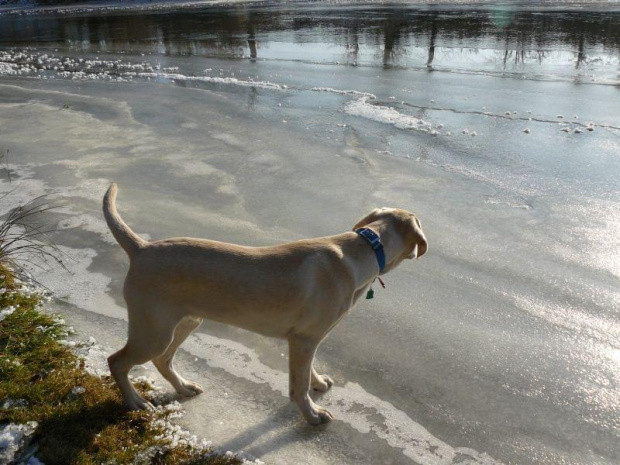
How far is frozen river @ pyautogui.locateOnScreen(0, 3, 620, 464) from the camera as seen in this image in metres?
3.34

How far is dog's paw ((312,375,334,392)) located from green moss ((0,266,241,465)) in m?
0.78

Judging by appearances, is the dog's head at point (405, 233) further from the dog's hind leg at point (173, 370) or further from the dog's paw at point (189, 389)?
the dog's paw at point (189, 389)

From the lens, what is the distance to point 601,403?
11.1ft

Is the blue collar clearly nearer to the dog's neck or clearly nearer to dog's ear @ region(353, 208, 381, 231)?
the dog's neck

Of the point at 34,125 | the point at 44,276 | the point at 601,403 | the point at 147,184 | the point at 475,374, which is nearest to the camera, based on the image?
the point at 601,403

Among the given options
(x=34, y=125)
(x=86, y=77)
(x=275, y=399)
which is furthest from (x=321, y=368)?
(x=86, y=77)

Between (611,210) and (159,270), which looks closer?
(159,270)

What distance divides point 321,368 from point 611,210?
3.78m

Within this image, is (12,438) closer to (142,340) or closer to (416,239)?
(142,340)

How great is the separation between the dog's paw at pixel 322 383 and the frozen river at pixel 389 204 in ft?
0.28

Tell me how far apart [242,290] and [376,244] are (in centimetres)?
88

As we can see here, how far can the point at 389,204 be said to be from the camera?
5.93 meters

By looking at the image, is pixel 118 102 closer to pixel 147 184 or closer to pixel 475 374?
pixel 147 184

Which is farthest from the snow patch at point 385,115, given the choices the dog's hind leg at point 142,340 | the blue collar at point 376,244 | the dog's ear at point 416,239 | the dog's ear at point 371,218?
the dog's hind leg at point 142,340
